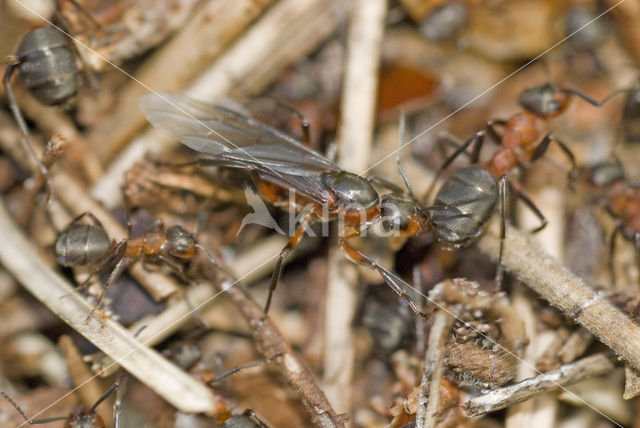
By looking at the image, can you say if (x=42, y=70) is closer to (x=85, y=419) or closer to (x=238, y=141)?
(x=238, y=141)

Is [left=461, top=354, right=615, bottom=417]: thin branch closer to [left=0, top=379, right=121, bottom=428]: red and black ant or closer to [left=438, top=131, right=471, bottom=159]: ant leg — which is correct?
[left=438, top=131, right=471, bottom=159]: ant leg

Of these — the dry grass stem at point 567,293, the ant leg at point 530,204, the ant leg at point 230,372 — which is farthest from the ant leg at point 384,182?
the ant leg at point 230,372

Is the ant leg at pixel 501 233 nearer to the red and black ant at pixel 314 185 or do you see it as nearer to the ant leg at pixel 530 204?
the red and black ant at pixel 314 185

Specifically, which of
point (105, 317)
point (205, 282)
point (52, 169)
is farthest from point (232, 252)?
point (52, 169)

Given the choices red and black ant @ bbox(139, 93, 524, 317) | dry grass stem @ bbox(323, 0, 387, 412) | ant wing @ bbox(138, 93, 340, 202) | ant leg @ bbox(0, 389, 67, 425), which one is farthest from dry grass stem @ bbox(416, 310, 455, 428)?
ant leg @ bbox(0, 389, 67, 425)

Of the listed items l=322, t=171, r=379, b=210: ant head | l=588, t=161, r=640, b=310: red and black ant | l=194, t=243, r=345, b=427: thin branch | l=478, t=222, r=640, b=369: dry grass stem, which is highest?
l=322, t=171, r=379, b=210: ant head

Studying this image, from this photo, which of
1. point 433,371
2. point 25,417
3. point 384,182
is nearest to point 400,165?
point 384,182

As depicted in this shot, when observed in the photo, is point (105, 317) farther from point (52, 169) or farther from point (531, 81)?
point (531, 81)
